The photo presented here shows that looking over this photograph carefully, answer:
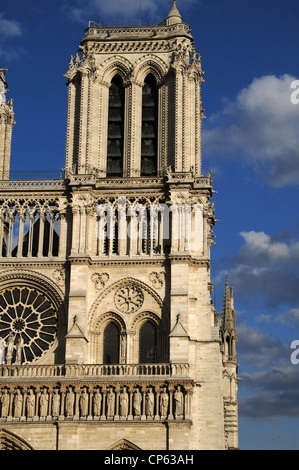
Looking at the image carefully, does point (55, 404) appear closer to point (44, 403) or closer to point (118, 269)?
point (44, 403)

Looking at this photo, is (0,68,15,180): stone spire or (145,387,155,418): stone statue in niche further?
(0,68,15,180): stone spire

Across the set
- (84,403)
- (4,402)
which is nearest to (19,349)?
(4,402)

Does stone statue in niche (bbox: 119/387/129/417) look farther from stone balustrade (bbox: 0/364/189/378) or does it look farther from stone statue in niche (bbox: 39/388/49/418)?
stone statue in niche (bbox: 39/388/49/418)

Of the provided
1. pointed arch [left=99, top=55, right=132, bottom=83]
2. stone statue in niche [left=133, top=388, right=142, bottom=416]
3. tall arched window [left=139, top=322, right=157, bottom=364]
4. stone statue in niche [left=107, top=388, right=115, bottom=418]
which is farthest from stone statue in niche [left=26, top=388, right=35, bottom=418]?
pointed arch [left=99, top=55, right=132, bottom=83]

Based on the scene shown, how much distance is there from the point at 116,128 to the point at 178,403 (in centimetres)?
1418

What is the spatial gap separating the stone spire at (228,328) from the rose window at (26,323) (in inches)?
707

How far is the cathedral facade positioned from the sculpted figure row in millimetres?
48

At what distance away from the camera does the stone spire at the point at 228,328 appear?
65688mm

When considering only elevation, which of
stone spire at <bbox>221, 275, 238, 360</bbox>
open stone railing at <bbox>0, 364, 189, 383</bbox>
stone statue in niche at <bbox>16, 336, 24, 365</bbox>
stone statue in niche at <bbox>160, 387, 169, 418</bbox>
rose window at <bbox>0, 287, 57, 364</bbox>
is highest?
stone spire at <bbox>221, 275, 238, 360</bbox>

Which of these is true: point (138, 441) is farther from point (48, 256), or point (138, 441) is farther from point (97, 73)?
point (97, 73)

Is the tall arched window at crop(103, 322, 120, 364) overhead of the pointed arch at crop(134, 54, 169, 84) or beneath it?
beneath

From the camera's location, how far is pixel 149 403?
153 feet

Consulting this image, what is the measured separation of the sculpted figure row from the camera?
46594 millimetres
